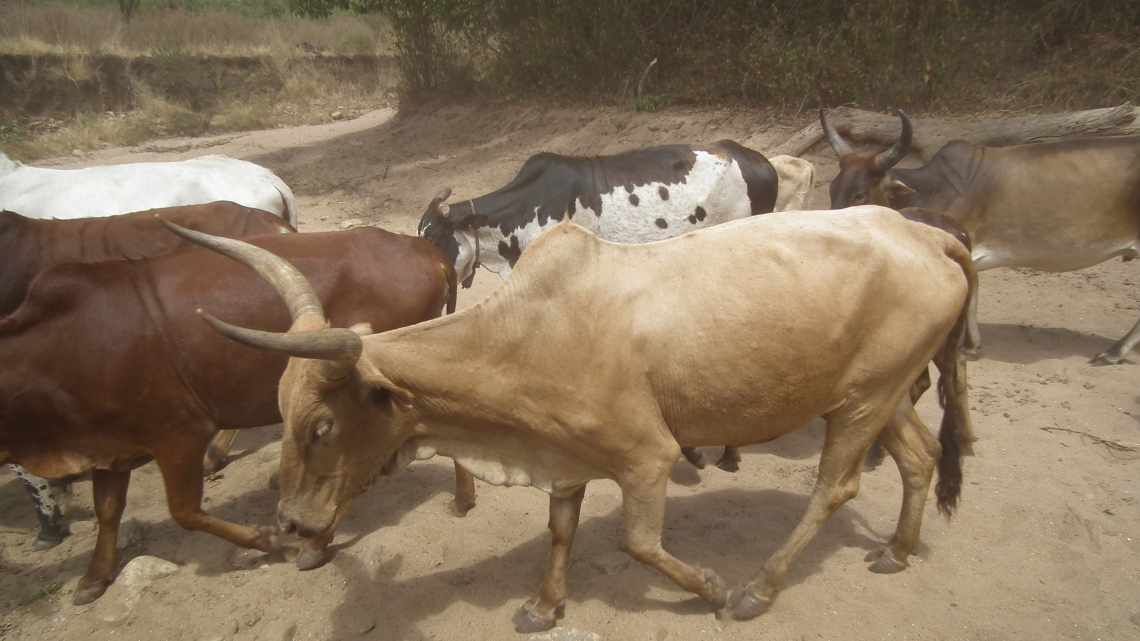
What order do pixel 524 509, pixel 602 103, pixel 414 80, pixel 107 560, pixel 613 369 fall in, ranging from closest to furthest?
1. pixel 613 369
2. pixel 107 560
3. pixel 524 509
4. pixel 602 103
5. pixel 414 80

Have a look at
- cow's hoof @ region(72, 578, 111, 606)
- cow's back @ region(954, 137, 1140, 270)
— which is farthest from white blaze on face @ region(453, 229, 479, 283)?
cow's back @ region(954, 137, 1140, 270)

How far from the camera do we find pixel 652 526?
10.0 ft

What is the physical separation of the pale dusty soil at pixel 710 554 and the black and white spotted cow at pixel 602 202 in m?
1.94

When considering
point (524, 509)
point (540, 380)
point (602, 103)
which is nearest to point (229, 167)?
point (524, 509)

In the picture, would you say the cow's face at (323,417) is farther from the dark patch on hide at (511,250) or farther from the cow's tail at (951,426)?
the dark patch on hide at (511,250)

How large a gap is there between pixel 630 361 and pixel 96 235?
13.9 feet

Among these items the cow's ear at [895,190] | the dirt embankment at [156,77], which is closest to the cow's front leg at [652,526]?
the cow's ear at [895,190]

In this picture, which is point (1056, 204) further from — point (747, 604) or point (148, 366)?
point (148, 366)

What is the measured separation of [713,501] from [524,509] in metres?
1.15

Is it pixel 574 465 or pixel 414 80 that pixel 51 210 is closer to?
pixel 574 465

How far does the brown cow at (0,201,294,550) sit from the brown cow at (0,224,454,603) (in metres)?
0.97

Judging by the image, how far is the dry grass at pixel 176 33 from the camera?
65.5 ft

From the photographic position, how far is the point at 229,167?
6641mm

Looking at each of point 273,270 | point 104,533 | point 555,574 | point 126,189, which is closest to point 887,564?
point 555,574
